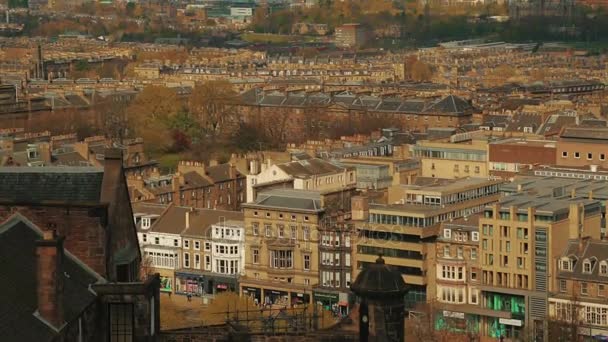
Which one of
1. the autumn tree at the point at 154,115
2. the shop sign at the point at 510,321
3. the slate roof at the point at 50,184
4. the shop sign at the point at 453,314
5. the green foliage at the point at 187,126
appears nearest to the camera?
the slate roof at the point at 50,184

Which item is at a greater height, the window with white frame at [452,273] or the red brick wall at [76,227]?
the red brick wall at [76,227]

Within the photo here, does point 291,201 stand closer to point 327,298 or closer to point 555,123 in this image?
point 327,298

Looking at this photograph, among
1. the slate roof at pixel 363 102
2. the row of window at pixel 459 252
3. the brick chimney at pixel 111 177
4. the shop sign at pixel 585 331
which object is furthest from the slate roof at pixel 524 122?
the brick chimney at pixel 111 177

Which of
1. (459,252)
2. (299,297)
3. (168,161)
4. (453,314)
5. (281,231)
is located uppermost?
(459,252)

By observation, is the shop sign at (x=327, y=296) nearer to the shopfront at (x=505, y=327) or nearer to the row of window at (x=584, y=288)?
the shopfront at (x=505, y=327)

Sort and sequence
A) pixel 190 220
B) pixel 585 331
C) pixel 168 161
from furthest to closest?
pixel 168 161 < pixel 190 220 < pixel 585 331

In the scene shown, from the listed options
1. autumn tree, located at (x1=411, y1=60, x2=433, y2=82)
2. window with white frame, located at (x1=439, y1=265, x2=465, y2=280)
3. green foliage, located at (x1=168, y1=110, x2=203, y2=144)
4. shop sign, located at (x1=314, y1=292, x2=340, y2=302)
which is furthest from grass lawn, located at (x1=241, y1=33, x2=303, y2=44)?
window with white frame, located at (x1=439, y1=265, x2=465, y2=280)

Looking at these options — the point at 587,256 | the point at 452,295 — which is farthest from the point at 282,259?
the point at 587,256

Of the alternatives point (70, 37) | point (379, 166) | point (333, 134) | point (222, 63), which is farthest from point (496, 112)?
point (70, 37)
